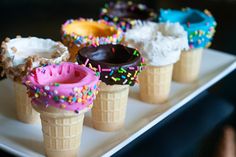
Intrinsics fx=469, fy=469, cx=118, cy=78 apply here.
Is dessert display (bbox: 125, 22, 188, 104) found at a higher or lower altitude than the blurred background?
higher

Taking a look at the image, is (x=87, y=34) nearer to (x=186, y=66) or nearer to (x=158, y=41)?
(x=158, y=41)

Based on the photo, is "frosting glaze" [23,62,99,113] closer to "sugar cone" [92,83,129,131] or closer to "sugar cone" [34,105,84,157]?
"sugar cone" [34,105,84,157]

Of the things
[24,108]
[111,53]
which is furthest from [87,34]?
[24,108]

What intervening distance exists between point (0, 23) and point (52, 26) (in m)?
0.26

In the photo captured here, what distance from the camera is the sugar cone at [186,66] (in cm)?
178

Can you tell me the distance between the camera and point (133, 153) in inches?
52.1

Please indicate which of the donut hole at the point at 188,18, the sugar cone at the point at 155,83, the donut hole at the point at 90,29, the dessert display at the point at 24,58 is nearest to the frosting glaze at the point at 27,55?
the dessert display at the point at 24,58

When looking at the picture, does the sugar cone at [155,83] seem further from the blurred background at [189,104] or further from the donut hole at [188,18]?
the donut hole at [188,18]

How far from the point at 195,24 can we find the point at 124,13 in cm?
35

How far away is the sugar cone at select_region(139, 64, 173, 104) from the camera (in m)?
1.58

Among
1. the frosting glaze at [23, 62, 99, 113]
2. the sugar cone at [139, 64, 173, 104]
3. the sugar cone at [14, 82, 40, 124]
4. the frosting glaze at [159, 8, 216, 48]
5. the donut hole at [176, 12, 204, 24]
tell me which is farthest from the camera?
the donut hole at [176, 12, 204, 24]

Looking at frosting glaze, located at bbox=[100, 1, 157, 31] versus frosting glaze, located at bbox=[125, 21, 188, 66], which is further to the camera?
frosting glaze, located at bbox=[100, 1, 157, 31]

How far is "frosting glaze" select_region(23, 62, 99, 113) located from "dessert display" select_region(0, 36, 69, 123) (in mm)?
79

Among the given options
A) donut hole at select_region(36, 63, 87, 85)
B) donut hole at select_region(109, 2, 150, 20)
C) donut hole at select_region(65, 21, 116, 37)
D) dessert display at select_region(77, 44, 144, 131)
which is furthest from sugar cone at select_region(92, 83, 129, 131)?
donut hole at select_region(109, 2, 150, 20)
